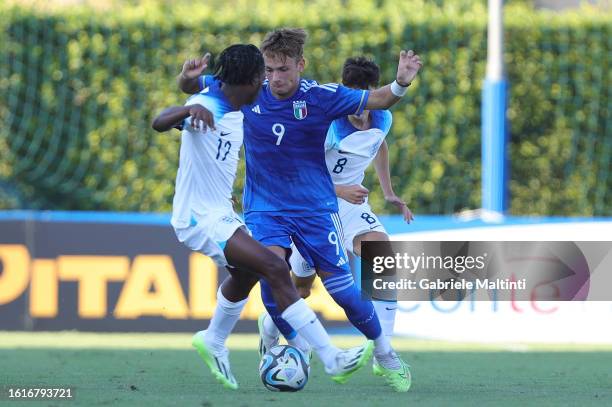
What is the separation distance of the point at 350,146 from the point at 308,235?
0.99m

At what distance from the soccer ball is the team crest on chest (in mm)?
1471

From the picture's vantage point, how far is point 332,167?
8992 mm

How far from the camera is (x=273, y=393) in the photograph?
25.2 ft

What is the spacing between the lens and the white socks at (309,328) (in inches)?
294

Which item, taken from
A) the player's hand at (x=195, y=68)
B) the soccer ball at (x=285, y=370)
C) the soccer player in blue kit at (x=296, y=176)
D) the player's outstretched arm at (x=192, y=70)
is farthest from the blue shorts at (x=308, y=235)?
the player's hand at (x=195, y=68)

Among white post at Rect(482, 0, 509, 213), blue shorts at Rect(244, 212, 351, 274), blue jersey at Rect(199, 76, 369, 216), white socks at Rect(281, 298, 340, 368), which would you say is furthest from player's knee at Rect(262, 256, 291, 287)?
white post at Rect(482, 0, 509, 213)

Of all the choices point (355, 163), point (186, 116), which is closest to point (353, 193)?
point (355, 163)

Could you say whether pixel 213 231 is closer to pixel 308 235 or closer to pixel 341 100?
pixel 308 235

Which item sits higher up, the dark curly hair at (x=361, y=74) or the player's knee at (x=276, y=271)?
the dark curly hair at (x=361, y=74)

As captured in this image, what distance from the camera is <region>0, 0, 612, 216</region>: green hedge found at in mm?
14914

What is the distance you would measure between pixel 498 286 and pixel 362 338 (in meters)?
1.51

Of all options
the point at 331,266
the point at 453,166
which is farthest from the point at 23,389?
the point at 453,166

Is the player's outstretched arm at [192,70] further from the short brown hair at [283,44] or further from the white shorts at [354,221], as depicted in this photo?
the white shorts at [354,221]

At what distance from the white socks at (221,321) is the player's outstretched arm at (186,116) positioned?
141 centimetres
